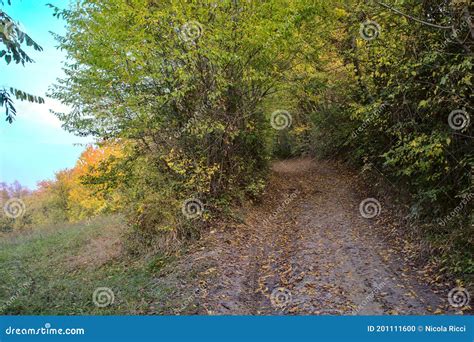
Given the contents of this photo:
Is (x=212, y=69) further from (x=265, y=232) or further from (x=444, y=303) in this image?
(x=444, y=303)

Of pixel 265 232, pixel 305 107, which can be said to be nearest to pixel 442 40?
pixel 265 232

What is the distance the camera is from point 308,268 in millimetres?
6426

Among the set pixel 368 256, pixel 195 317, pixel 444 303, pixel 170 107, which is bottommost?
pixel 444 303

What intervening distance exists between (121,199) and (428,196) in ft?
24.9

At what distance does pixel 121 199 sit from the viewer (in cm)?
894

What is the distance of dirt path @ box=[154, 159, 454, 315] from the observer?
16.7 ft

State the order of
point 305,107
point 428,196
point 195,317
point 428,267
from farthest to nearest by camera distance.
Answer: point 305,107 < point 428,196 < point 428,267 < point 195,317

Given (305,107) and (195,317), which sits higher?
(305,107)
